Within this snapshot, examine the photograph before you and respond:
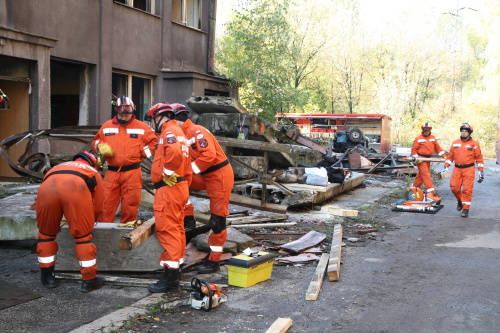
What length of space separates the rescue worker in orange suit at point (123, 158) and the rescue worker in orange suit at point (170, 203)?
1.39 m

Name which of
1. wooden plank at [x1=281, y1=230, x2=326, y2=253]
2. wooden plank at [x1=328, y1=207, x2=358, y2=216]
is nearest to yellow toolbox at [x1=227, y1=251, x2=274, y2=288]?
wooden plank at [x1=281, y1=230, x2=326, y2=253]

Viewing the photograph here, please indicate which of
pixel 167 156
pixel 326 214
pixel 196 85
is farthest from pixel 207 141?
pixel 196 85

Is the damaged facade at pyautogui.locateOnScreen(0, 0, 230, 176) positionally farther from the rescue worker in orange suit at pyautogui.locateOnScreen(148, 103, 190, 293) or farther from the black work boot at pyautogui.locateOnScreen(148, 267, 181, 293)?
the black work boot at pyautogui.locateOnScreen(148, 267, 181, 293)

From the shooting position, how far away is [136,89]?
14.5 m

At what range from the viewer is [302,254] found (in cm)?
688

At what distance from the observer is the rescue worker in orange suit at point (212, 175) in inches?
234

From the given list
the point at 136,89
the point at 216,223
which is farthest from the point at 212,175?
the point at 136,89

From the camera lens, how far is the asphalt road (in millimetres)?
4379

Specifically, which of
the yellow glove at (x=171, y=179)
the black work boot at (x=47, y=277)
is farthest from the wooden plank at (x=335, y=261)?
the black work boot at (x=47, y=277)

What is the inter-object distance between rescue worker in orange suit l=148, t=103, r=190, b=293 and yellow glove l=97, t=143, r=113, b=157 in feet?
4.45

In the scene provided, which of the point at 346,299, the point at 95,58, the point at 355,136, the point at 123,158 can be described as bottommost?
the point at 346,299

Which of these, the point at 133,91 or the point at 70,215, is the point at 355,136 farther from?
the point at 70,215

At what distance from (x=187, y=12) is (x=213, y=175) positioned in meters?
11.4

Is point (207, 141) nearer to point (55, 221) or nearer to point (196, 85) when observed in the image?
point (55, 221)
